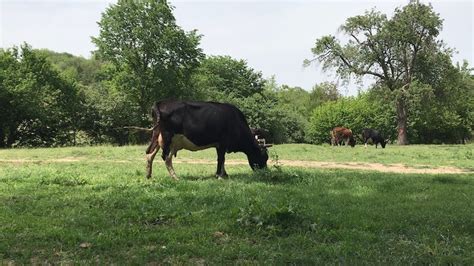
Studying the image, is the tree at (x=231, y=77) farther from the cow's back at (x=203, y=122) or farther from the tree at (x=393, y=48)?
the cow's back at (x=203, y=122)

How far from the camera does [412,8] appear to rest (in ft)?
152

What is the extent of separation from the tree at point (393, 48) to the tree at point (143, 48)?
14.1 m

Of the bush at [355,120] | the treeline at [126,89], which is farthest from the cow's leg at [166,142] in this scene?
the bush at [355,120]

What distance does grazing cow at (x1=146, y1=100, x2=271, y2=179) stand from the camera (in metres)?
12.8

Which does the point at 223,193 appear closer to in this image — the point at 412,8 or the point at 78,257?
the point at 78,257

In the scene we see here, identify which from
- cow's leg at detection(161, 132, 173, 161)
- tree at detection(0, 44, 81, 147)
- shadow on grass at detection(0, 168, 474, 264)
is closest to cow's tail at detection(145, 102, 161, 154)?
cow's leg at detection(161, 132, 173, 161)

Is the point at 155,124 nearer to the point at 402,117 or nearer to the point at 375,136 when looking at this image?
the point at 375,136

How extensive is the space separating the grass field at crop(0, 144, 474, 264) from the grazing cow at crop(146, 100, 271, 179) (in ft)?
4.91

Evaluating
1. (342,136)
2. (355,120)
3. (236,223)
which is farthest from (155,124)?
(355,120)

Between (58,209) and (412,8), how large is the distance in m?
44.5

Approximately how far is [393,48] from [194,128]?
39.5 metres

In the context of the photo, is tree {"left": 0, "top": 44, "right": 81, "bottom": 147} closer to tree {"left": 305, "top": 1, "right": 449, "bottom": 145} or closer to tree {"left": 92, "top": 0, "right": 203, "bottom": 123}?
tree {"left": 92, "top": 0, "right": 203, "bottom": 123}

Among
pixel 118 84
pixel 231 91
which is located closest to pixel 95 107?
pixel 118 84

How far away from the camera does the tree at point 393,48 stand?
46312 millimetres
